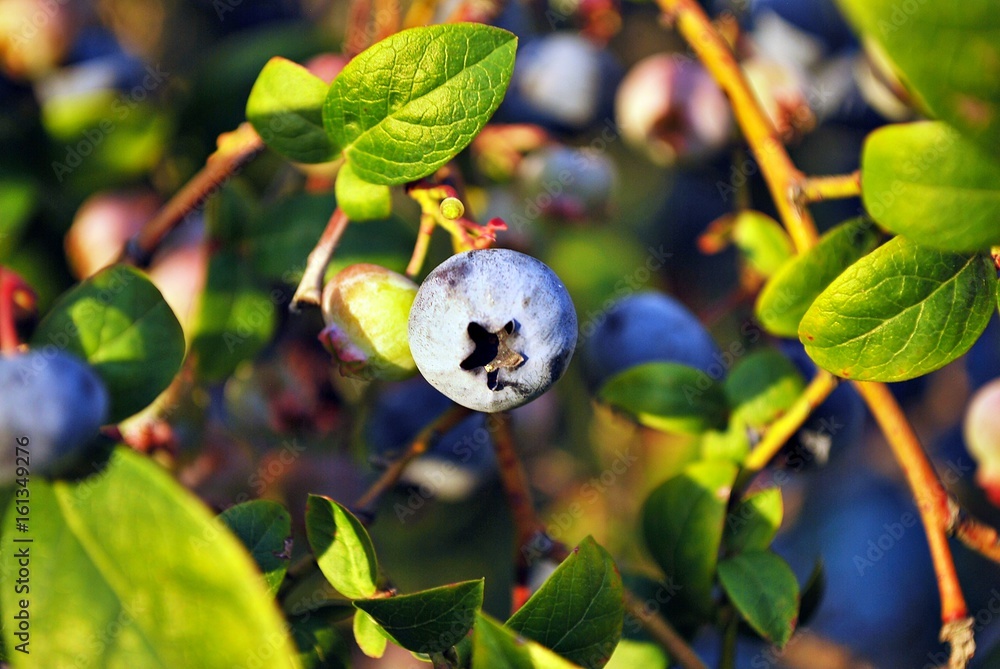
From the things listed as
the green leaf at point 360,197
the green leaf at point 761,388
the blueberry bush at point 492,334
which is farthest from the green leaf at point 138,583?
the green leaf at point 761,388

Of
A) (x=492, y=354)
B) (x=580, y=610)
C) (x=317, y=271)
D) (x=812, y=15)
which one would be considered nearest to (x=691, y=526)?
(x=580, y=610)

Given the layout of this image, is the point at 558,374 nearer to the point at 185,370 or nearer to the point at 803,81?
the point at 185,370

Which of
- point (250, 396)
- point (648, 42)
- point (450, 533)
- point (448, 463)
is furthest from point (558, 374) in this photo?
point (648, 42)

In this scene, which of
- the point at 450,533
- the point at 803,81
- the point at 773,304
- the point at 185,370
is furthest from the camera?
the point at 450,533

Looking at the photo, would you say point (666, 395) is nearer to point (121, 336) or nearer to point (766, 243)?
point (766, 243)

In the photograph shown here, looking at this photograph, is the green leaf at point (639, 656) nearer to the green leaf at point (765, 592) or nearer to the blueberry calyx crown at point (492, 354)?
the green leaf at point (765, 592)

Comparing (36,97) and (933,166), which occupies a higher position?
(933,166)

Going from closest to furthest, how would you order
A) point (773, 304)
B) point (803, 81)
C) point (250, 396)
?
point (773, 304)
point (250, 396)
point (803, 81)
